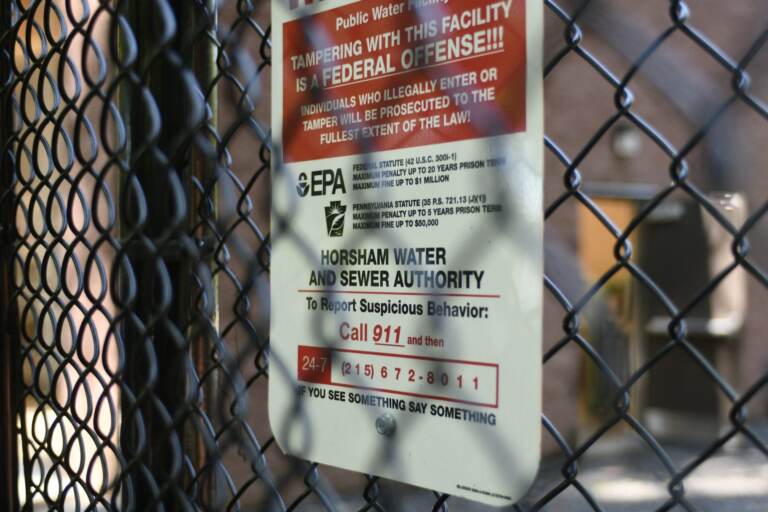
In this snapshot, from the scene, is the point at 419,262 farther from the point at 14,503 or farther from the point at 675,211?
the point at 675,211

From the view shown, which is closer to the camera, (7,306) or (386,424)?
(386,424)

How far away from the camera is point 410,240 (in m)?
0.74

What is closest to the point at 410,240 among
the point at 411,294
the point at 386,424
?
the point at 411,294

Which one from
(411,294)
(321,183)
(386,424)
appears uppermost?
(321,183)

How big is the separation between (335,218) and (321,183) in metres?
0.04

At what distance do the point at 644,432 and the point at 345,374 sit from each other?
11.6 inches

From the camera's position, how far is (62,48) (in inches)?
47.3

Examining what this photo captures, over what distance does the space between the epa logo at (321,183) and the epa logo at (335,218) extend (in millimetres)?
14

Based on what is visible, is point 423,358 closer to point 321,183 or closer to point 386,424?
point 386,424

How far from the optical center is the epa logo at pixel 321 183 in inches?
31.6

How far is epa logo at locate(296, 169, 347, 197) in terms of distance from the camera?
80cm

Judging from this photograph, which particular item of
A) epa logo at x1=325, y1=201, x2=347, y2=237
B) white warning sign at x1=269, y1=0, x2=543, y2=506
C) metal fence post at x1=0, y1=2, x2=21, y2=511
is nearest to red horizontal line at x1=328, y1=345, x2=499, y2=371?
white warning sign at x1=269, y1=0, x2=543, y2=506

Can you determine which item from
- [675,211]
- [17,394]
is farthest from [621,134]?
[17,394]

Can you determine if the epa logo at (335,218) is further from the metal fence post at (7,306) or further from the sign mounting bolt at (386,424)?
the metal fence post at (7,306)
